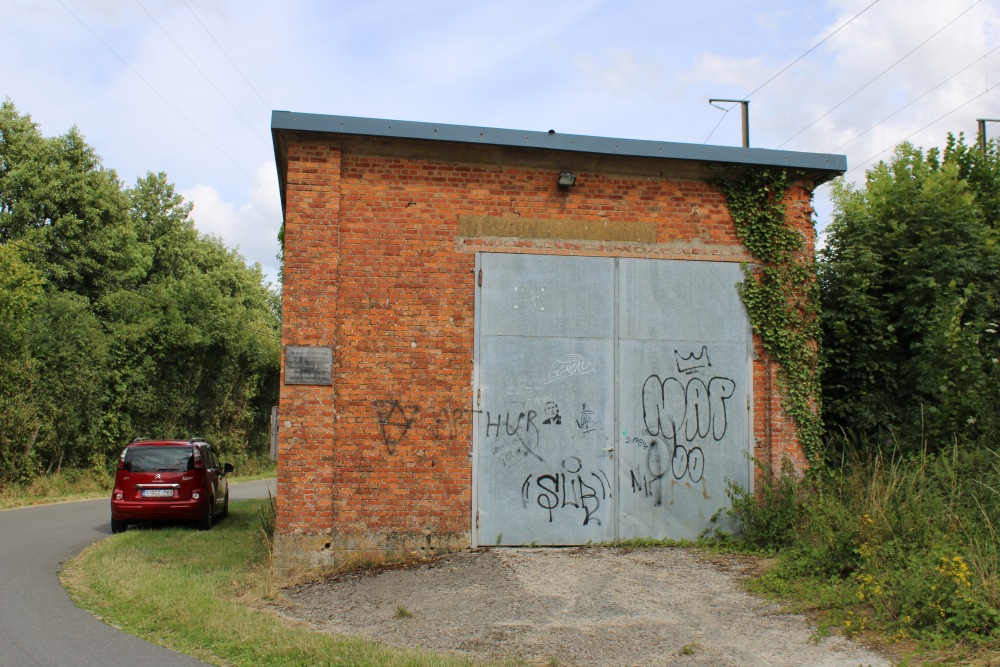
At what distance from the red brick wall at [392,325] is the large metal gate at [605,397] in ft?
0.85

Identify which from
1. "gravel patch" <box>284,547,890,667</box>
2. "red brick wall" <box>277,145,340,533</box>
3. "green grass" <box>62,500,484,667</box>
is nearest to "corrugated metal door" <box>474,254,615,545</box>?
A: "gravel patch" <box>284,547,890,667</box>

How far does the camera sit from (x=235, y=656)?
6.48 m

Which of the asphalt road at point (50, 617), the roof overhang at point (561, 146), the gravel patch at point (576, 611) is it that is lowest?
the asphalt road at point (50, 617)

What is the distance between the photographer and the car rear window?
45.3ft

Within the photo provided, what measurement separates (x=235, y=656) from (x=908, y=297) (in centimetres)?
943

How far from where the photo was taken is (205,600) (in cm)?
796

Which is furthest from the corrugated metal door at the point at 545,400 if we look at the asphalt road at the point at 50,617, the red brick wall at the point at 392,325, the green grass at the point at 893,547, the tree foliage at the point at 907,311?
the asphalt road at the point at 50,617

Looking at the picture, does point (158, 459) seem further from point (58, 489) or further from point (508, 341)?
point (58, 489)

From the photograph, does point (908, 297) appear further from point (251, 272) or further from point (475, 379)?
point (251, 272)

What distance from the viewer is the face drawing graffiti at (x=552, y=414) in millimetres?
9883

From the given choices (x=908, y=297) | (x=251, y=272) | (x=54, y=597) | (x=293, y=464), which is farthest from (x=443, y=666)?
(x=251, y=272)

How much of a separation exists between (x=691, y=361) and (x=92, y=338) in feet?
56.8

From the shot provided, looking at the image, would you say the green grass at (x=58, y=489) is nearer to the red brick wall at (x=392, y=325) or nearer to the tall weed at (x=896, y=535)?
the red brick wall at (x=392, y=325)

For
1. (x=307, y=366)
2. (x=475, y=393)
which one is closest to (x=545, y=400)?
(x=475, y=393)
